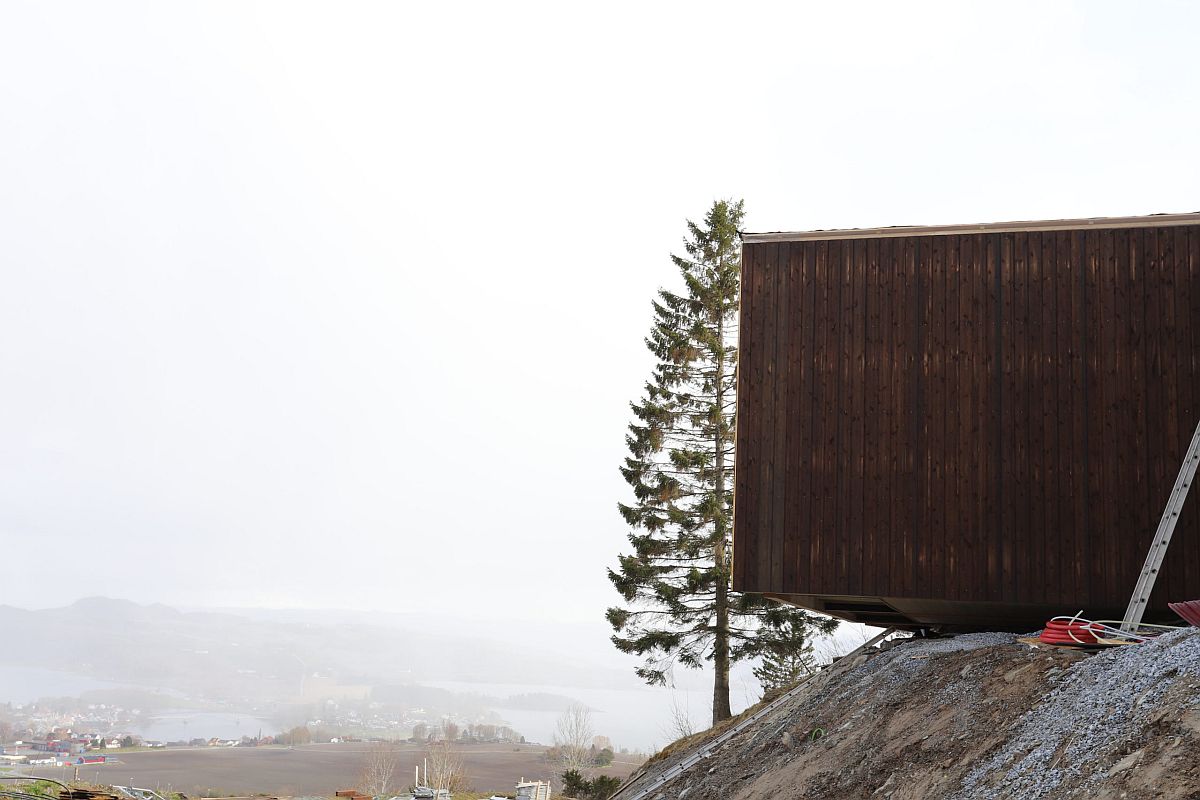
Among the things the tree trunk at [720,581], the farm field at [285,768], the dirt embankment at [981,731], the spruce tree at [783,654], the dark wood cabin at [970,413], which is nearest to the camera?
the dirt embankment at [981,731]

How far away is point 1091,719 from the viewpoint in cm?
612

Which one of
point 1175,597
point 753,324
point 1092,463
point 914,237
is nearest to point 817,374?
point 753,324

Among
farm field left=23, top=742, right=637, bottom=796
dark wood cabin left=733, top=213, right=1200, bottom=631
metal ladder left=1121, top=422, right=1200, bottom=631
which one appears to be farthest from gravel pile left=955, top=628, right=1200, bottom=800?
farm field left=23, top=742, right=637, bottom=796

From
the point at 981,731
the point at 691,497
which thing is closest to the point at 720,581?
the point at 691,497

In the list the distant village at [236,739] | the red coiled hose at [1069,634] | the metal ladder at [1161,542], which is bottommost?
the distant village at [236,739]

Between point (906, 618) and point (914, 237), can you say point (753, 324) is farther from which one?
point (906, 618)

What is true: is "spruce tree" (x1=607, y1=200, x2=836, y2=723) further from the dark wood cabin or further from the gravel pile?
the gravel pile

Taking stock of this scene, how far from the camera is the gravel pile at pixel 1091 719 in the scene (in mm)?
5562

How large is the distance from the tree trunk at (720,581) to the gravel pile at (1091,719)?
48.3ft

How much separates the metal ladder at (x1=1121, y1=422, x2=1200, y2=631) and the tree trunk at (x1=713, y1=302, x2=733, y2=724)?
1340 centimetres

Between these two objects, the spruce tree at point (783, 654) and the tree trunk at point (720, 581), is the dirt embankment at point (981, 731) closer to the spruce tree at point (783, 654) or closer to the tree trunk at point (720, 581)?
the tree trunk at point (720, 581)

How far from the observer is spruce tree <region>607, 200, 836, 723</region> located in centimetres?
2233

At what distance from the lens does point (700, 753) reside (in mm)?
12805

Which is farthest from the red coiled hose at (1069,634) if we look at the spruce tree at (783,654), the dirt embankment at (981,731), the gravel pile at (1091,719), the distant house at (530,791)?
the distant house at (530,791)
